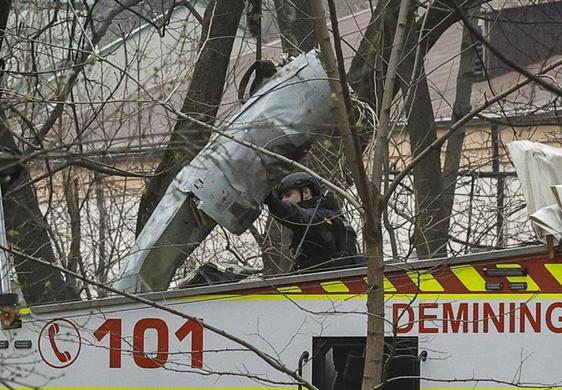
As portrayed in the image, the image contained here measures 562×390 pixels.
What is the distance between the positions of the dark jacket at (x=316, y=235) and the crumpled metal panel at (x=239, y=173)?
0.55ft

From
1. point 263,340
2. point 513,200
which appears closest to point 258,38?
point 513,200

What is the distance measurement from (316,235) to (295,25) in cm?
579

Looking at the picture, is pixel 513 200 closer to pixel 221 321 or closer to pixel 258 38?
pixel 258 38

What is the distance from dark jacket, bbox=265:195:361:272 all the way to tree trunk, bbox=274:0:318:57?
196 inches

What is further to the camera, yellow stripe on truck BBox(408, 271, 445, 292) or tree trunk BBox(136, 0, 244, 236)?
tree trunk BBox(136, 0, 244, 236)

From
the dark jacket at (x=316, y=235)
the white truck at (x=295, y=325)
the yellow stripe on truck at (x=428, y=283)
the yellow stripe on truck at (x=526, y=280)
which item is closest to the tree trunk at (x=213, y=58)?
the dark jacket at (x=316, y=235)

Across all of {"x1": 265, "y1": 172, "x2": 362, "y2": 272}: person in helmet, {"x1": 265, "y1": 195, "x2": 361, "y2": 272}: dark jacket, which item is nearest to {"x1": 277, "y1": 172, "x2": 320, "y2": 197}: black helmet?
{"x1": 265, "y1": 172, "x2": 362, "y2": 272}: person in helmet

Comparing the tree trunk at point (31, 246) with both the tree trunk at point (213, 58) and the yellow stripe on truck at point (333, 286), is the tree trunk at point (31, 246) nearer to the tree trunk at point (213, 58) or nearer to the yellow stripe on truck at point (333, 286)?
the tree trunk at point (213, 58)

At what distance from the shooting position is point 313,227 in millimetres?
7613

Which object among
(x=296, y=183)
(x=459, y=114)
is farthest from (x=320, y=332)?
(x=459, y=114)

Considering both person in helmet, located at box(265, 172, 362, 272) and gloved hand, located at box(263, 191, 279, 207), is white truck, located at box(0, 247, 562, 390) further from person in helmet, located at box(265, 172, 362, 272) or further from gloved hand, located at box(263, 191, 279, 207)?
gloved hand, located at box(263, 191, 279, 207)

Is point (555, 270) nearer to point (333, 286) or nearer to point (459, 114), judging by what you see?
point (333, 286)

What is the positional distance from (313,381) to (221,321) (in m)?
0.54

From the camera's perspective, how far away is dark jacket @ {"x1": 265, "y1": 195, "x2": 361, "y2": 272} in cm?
746
